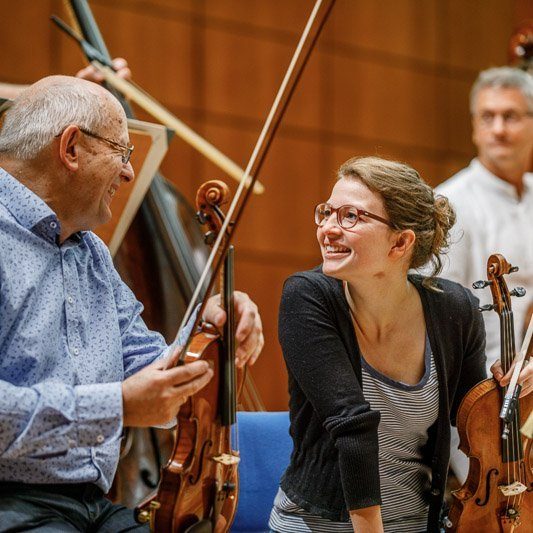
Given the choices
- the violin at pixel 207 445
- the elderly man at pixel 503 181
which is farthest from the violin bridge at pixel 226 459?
the elderly man at pixel 503 181

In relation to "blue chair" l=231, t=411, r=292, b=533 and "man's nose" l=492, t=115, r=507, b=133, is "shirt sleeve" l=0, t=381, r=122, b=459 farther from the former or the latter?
"man's nose" l=492, t=115, r=507, b=133

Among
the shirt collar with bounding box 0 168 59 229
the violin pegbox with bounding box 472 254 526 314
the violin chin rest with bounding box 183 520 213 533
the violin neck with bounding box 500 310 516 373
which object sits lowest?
the violin chin rest with bounding box 183 520 213 533

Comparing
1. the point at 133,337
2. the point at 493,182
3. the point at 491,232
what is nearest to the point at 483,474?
the point at 133,337

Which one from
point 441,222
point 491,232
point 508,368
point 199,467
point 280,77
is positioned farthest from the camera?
point 280,77

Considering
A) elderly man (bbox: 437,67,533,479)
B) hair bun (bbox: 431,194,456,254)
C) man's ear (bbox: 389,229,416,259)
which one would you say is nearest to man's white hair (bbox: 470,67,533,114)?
elderly man (bbox: 437,67,533,479)

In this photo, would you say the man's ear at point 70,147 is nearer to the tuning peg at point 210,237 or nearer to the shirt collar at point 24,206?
the shirt collar at point 24,206

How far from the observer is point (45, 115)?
1684mm

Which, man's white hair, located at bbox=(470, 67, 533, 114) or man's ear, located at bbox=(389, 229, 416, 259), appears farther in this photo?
man's white hair, located at bbox=(470, 67, 533, 114)

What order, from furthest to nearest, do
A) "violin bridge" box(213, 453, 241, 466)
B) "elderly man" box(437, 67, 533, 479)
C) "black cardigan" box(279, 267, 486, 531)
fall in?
1. "elderly man" box(437, 67, 533, 479)
2. "black cardigan" box(279, 267, 486, 531)
3. "violin bridge" box(213, 453, 241, 466)

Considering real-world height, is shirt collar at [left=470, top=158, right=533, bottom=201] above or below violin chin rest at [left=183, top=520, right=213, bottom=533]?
above

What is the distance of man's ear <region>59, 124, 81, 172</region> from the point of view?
1672mm

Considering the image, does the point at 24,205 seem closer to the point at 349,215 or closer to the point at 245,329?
the point at 245,329

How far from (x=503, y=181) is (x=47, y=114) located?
2.04m

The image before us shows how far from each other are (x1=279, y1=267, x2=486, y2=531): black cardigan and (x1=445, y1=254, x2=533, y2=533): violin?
0.10 meters
